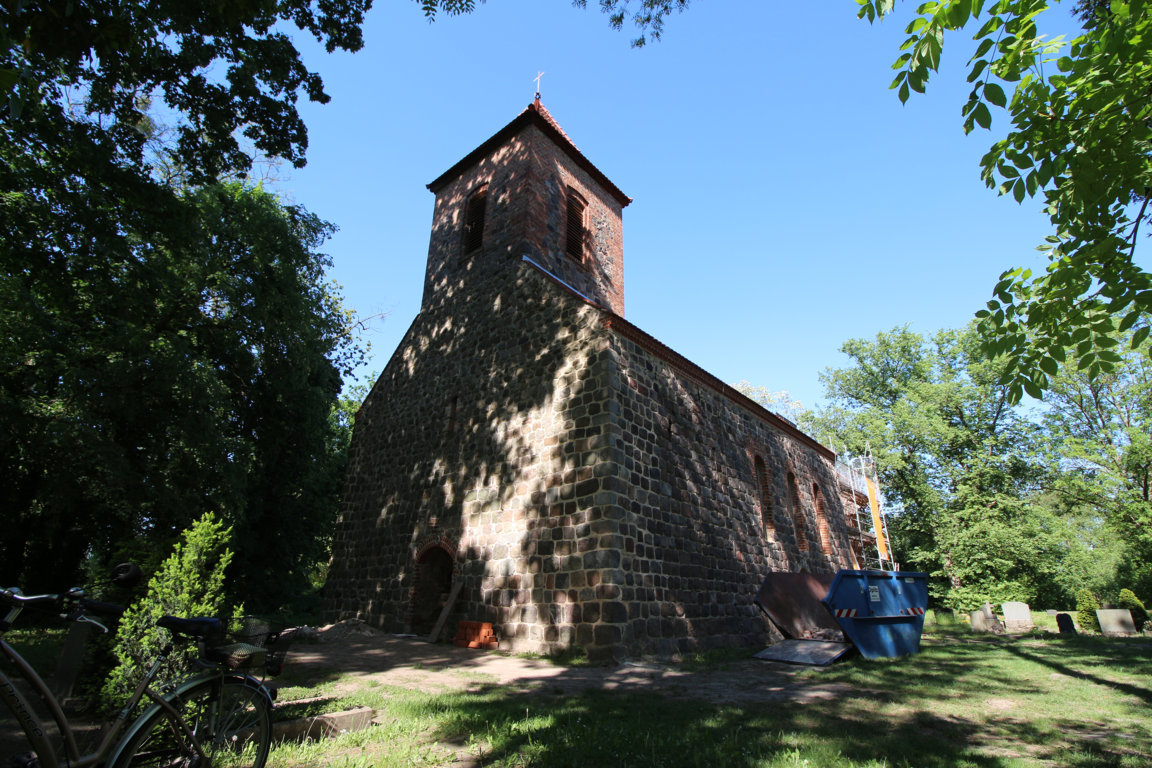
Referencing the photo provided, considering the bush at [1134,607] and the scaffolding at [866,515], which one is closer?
the bush at [1134,607]

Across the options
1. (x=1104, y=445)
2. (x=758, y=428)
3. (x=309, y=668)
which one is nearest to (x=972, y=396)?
(x=1104, y=445)

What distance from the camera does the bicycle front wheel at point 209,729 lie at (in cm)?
272

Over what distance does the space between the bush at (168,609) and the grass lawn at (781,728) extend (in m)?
1.40

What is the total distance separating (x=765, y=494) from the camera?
47.7ft

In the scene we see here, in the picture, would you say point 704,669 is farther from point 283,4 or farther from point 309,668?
point 283,4

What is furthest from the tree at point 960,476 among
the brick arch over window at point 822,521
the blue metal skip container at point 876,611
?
the blue metal skip container at point 876,611

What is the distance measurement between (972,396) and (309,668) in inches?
1322

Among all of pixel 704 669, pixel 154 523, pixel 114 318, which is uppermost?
pixel 114 318

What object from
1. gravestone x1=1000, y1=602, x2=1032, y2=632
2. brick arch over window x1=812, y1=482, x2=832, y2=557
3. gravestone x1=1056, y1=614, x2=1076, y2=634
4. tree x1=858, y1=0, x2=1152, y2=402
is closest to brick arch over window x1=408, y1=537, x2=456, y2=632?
tree x1=858, y1=0, x2=1152, y2=402

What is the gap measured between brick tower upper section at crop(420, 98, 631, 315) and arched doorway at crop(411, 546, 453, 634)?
6657mm

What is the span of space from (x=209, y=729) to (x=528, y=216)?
1183cm

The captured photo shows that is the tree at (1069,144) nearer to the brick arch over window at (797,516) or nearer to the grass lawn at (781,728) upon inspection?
the grass lawn at (781,728)

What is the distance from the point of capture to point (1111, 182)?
11.2ft

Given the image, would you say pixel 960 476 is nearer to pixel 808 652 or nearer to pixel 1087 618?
pixel 1087 618
